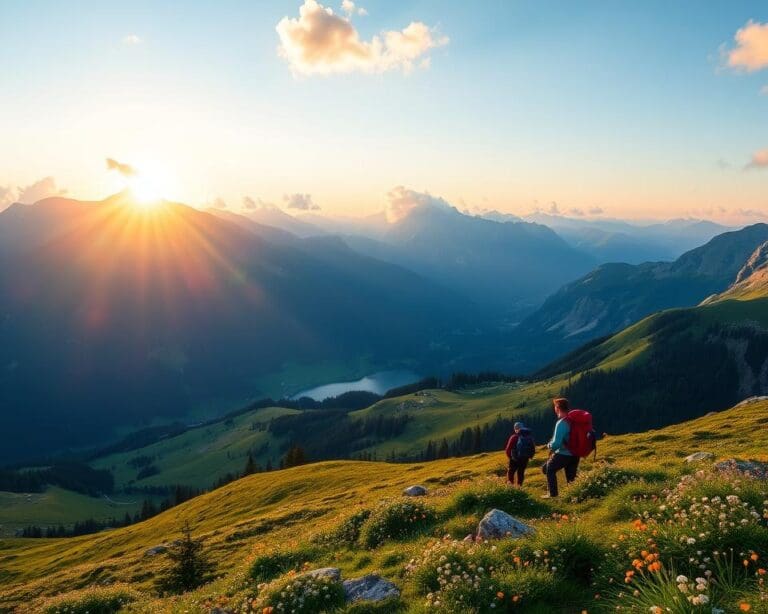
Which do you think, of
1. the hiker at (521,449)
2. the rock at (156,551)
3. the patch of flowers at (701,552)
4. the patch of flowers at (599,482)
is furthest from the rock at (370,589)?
the rock at (156,551)

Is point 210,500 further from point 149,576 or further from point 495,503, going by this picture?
point 495,503

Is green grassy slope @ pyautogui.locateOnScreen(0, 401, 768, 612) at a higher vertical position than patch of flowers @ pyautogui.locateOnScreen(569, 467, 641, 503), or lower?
lower

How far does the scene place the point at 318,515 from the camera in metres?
43.5

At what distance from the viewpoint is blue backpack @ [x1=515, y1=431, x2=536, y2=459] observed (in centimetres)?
2270

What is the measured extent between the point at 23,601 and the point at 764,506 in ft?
178

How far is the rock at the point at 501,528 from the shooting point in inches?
561

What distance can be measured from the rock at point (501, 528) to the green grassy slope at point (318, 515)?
0.87 m

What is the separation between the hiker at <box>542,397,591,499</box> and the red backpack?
0.38 feet

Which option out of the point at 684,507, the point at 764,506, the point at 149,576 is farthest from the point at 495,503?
the point at 149,576

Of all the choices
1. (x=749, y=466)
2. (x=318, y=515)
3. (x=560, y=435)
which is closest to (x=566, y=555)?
(x=560, y=435)

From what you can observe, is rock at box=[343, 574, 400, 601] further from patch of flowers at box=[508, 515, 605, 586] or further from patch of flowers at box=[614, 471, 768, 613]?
patch of flowers at box=[614, 471, 768, 613]

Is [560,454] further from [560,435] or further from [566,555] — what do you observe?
[566,555]

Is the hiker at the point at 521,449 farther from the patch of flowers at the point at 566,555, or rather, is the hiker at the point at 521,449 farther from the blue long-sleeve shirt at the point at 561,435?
the patch of flowers at the point at 566,555

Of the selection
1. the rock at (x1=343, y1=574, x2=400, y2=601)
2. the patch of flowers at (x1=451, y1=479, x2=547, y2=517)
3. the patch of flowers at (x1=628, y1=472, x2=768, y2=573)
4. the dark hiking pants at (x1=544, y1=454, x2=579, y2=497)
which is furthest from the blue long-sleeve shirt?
the rock at (x1=343, y1=574, x2=400, y2=601)
